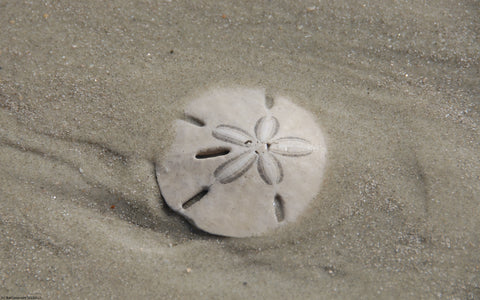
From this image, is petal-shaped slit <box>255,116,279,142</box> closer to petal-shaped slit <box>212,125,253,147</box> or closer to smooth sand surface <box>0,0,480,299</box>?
petal-shaped slit <box>212,125,253,147</box>

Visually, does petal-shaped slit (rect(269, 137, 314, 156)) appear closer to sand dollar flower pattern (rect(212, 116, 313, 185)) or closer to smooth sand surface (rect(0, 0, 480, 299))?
sand dollar flower pattern (rect(212, 116, 313, 185))

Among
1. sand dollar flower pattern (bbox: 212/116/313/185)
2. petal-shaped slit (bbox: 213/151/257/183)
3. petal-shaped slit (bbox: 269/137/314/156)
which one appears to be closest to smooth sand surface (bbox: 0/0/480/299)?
petal-shaped slit (bbox: 269/137/314/156)

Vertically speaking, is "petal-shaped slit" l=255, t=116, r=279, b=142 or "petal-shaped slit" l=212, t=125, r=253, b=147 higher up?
"petal-shaped slit" l=255, t=116, r=279, b=142

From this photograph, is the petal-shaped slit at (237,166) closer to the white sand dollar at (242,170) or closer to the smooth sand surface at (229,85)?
the white sand dollar at (242,170)

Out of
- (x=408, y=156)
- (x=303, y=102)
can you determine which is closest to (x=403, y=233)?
(x=408, y=156)

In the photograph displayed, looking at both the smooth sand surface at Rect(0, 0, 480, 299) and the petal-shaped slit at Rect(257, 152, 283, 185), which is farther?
the smooth sand surface at Rect(0, 0, 480, 299)

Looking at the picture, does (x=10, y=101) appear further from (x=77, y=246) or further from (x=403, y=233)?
(x=403, y=233)

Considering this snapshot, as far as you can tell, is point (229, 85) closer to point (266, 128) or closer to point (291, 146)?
point (266, 128)

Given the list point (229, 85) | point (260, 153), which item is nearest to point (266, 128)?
point (260, 153)

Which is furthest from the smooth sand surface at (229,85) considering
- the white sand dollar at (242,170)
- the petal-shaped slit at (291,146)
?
the petal-shaped slit at (291,146)
